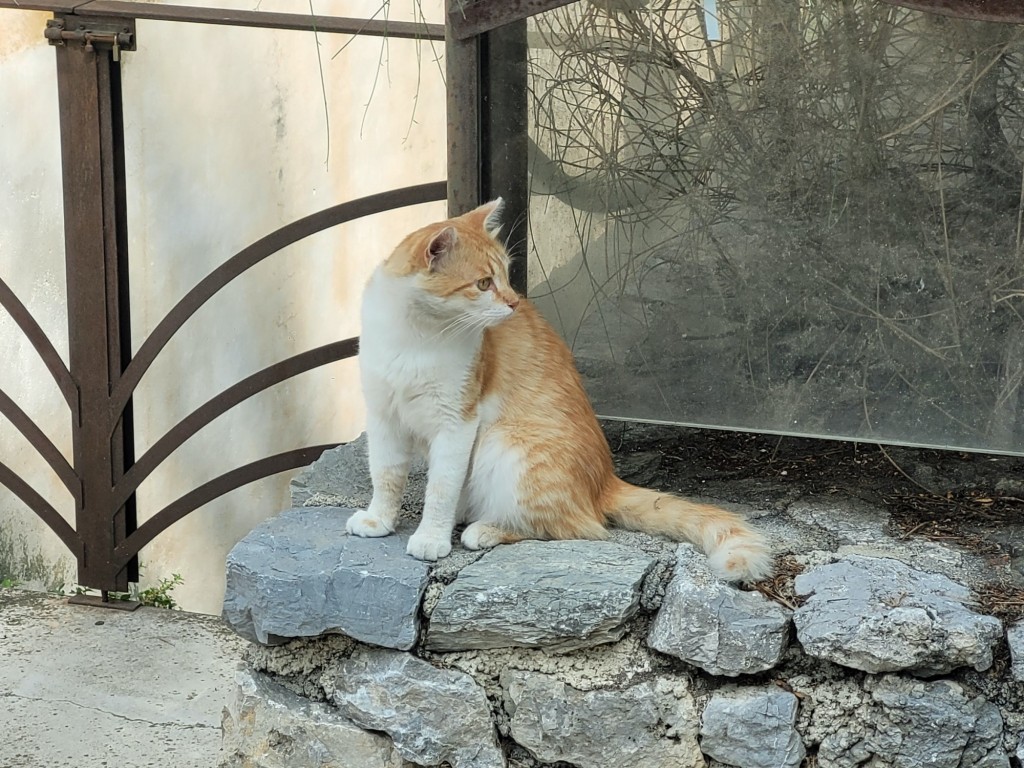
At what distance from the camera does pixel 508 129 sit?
9.98ft

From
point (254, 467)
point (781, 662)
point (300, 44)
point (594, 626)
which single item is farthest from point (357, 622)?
point (300, 44)

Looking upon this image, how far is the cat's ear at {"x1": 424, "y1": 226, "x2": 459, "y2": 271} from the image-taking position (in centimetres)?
247

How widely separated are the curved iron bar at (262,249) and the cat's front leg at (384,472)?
1.09 metres

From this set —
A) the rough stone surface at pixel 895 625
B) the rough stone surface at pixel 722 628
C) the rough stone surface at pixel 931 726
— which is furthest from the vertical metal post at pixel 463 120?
the rough stone surface at pixel 931 726

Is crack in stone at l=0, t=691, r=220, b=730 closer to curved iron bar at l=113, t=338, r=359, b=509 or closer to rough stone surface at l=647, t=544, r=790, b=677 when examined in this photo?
curved iron bar at l=113, t=338, r=359, b=509

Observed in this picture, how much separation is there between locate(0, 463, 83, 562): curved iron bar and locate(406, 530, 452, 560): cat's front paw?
2008 millimetres

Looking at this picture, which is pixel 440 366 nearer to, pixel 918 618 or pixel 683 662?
pixel 683 662

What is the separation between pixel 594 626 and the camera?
236 centimetres

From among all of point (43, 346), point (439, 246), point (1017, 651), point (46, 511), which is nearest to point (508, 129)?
point (439, 246)

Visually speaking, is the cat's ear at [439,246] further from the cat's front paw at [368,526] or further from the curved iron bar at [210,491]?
the curved iron bar at [210,491]

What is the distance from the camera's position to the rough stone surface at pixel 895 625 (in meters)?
2.21

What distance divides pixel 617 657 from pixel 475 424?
2.01ft

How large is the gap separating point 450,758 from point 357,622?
0.37 metres

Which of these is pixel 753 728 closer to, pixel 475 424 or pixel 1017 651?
pixel 1017 651
